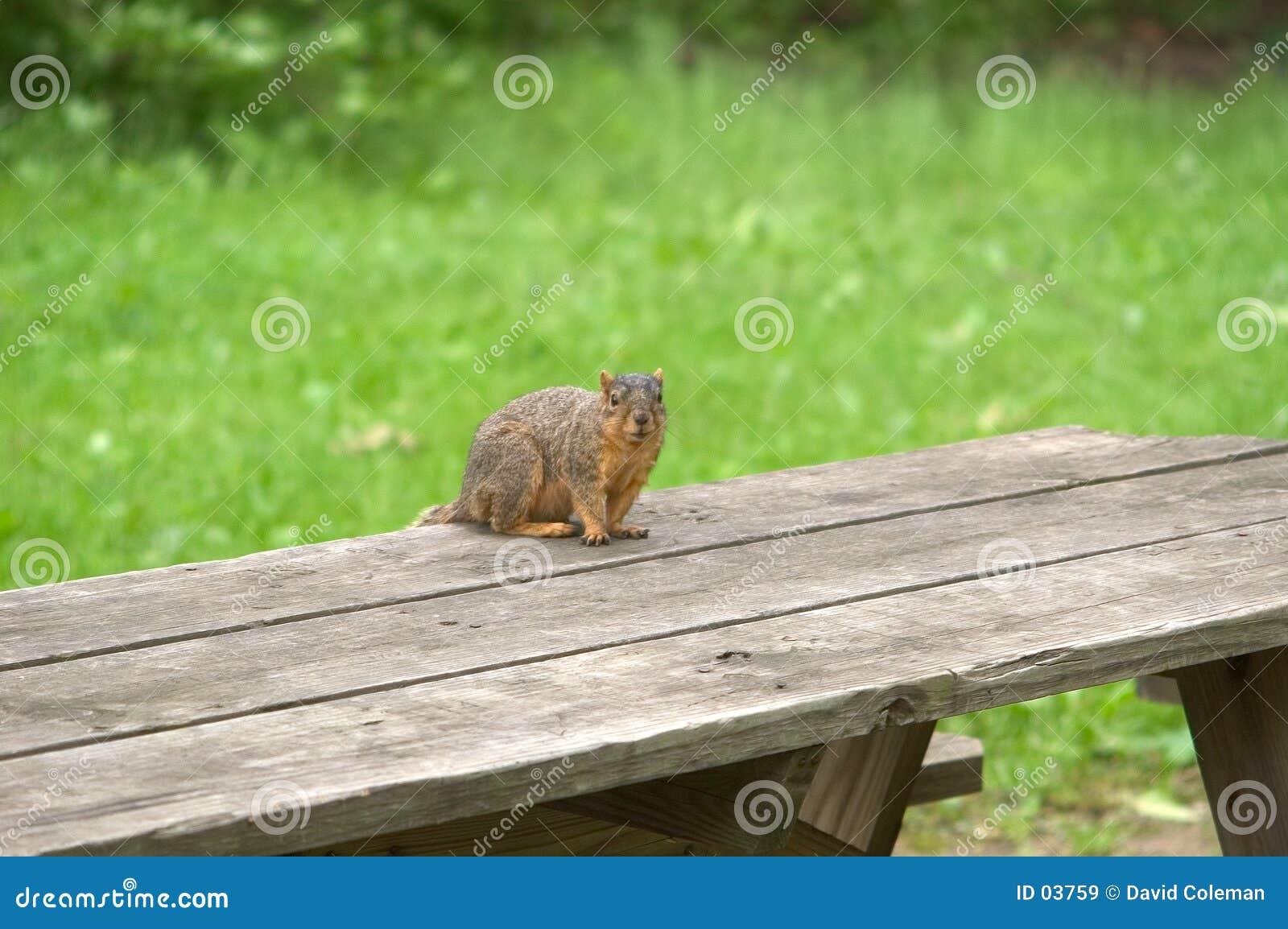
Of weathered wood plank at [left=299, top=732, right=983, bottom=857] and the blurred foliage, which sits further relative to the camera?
the blurred foliage

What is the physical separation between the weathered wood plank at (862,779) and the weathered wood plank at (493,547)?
44 centimetres

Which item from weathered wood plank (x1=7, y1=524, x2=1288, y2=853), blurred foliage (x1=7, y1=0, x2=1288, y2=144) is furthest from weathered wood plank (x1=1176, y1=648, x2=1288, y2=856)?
blurred foliage (x1=7, y1=0, x2=1288, y2=144)

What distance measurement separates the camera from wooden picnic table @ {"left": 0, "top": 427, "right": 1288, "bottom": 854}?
173cm

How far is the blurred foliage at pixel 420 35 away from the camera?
7789 mm

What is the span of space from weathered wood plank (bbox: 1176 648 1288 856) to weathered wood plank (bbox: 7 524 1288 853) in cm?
24

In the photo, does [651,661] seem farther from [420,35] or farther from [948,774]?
[420,35]

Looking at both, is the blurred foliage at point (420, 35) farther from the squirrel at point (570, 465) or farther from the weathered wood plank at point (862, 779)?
the weathered wood plank at point (862, 779)

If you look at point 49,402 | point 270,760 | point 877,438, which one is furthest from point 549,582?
point 49,402

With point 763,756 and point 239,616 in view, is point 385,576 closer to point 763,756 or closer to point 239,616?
point 239,616

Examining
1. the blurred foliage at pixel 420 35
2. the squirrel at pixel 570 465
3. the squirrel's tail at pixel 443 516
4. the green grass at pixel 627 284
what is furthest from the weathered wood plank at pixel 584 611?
the blurred foliage at pixel 420 35

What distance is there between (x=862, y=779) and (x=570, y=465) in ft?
2.65

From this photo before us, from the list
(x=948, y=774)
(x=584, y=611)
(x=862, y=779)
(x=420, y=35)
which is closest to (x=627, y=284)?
(x=420, y=35)

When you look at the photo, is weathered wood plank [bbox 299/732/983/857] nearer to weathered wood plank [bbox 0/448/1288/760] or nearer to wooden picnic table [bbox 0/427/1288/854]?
wooden picnic table [bbox 0/427/1288/854]

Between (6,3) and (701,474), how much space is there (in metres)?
4.75
